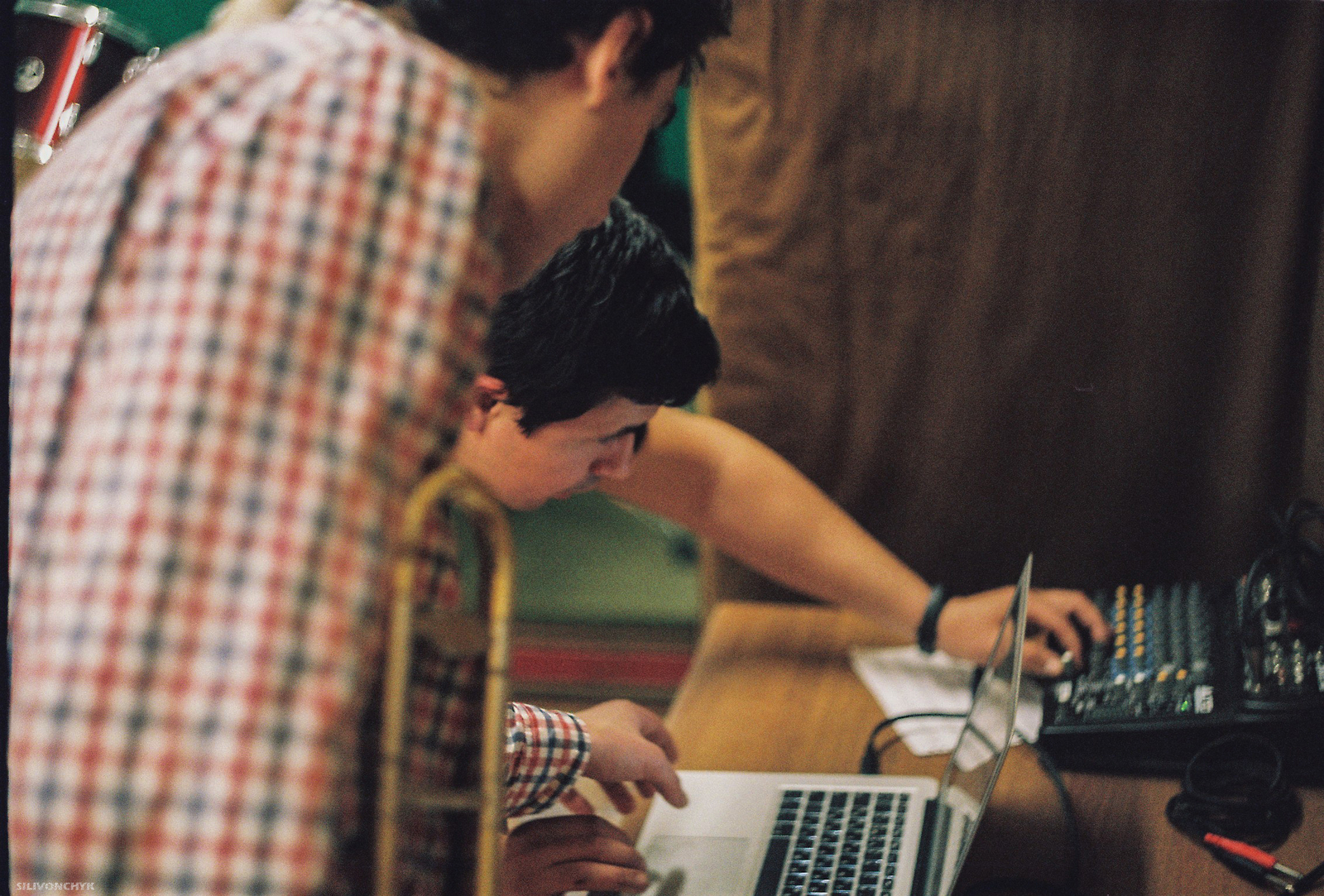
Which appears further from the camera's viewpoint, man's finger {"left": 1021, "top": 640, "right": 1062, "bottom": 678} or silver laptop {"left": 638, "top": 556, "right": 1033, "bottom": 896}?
man's finger {"left": 1021, "top": 640, "right": 1062, "bottom": 678}

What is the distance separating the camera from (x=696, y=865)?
35.0 inches

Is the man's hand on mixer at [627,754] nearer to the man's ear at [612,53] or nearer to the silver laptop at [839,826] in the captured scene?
the silver laptop at [839,826]

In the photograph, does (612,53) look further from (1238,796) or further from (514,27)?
(1238,796)

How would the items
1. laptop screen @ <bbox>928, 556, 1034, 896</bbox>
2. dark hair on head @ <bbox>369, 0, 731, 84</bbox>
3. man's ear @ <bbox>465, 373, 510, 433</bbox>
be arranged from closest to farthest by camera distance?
dark hair on head @ <bbox>369, 0, 731, 84</bbox> → laptop screen @ <bbox>928, 556, 1034, 896</bbox> → man's ear @ <bbox>465, 373, 510, 433</bbox>

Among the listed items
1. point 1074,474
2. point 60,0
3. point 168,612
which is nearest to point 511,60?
point 168,612

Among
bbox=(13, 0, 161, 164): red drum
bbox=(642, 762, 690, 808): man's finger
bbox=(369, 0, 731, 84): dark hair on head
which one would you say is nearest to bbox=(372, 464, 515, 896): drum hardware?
bbox=(369, 0, 731, 84): dark hair on head

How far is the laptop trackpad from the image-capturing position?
861mm

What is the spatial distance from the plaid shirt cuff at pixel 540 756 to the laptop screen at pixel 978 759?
0.27 metres

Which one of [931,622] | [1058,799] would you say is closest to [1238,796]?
[1058,799]

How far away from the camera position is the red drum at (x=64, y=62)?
842mm

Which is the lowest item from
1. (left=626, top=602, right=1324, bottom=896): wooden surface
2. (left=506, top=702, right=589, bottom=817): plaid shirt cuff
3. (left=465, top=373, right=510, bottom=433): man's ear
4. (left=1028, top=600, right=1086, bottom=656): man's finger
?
(left=626, top=602, right=1324, bottom=896): wooden surface

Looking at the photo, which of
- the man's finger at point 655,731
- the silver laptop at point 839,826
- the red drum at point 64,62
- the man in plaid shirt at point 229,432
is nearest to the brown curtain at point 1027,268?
the silver laptop at point 839,826

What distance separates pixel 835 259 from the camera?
3.96 ft

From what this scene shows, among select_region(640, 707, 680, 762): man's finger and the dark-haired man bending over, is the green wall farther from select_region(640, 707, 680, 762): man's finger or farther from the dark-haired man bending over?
select_region(640, 707, 680, 762): man's finger
